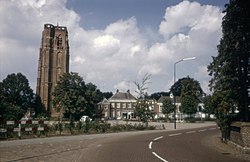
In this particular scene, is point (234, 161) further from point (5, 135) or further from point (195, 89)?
point (195, 89)

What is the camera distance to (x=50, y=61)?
10788cm

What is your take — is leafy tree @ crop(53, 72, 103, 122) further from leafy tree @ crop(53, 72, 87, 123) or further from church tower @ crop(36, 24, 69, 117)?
church tower @ crop(36, 24, 69, 117)

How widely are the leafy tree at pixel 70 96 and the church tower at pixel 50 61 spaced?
67.2ft

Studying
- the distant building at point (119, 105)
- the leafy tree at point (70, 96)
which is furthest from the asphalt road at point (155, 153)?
the distant building at point (119, 105)

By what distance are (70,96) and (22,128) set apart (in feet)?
193

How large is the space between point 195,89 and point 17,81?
5540 cm

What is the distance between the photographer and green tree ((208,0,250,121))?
2048 centimetres

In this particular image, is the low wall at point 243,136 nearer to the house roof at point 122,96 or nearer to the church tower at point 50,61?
the church tower at point 50,61

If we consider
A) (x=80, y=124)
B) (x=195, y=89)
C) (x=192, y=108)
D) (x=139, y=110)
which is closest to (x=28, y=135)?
(x=80, y=124)

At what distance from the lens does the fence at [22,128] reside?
73.7 ft

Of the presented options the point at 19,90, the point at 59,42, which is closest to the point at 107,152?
the point at 19,90

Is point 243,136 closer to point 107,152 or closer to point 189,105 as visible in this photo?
point 107,152

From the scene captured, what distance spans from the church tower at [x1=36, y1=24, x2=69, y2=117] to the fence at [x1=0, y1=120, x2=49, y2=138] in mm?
80083

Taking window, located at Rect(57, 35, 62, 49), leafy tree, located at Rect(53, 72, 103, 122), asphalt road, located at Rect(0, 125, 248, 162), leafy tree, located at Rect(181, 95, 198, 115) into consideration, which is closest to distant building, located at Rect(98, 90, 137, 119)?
window, located at Rect(57, 35, 62, 49)
